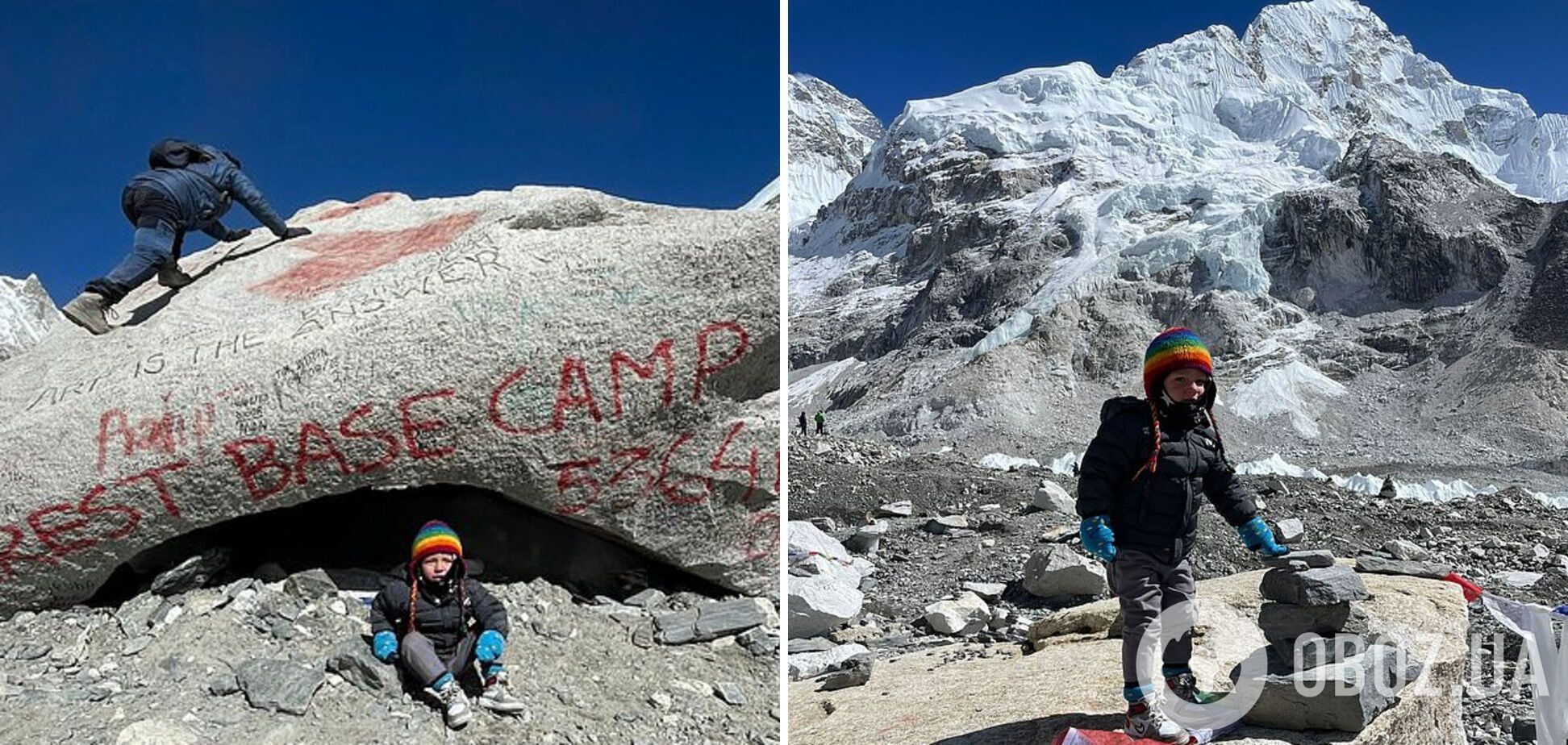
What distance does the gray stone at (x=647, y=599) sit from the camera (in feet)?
22.1

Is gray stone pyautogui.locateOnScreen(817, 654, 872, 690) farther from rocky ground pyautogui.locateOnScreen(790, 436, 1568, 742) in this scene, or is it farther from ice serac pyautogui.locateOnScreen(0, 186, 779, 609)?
ice serac pyautogui.locateOnScreen(0, 186, 779, 609)

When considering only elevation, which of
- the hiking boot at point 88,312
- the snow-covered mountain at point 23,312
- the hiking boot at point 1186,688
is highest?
the snow-covered mountain at point 23,312

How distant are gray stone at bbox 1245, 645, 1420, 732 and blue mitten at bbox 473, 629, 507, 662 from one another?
3973 millimetres

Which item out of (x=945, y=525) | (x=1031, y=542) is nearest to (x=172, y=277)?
(x=1031, y=542)

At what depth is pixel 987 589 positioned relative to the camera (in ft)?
35.4

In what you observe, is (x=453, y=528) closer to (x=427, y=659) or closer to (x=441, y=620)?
(x=441, y=620)

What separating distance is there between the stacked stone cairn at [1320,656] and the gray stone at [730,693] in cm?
295

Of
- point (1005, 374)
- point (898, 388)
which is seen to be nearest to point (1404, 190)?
point (1005, 374)

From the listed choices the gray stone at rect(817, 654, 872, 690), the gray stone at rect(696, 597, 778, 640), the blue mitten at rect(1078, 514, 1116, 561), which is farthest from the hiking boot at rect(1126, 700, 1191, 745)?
the gray stone at rect(696, 597, 778, 640)

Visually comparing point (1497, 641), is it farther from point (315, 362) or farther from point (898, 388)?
point (898, 388)

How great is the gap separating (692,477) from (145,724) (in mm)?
3425

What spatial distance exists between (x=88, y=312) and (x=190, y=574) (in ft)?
8.29

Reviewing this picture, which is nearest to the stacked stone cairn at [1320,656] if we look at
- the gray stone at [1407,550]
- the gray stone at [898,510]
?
the gray stone at [1407,550]

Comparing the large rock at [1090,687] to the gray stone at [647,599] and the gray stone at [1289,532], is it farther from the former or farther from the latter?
the gray stone at [1289,532]
